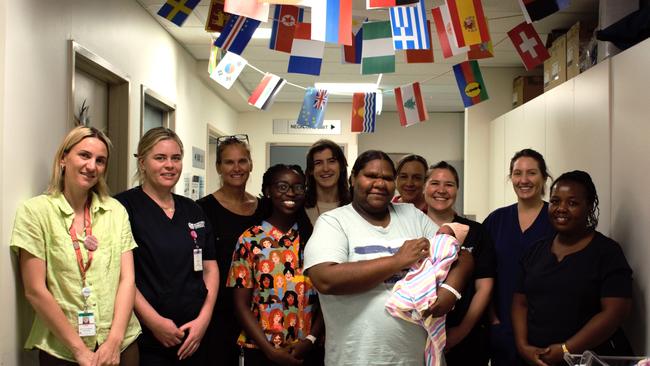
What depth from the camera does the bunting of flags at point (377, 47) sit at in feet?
11.1

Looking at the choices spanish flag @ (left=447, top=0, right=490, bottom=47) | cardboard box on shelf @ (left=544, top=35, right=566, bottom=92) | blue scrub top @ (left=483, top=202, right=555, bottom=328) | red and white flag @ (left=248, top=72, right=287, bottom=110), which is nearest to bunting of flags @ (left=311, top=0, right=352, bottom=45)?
spanish flag @ (left=447, top=0, right=490, bottom=47)

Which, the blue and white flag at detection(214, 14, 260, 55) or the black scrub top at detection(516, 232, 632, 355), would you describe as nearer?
the black scrub top at detection(516, 232, 632, 355)

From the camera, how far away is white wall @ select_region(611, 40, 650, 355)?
8.32ft

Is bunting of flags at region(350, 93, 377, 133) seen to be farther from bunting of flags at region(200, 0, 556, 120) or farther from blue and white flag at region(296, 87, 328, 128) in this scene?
bunting of flags at region(200, 0, 556, 120)

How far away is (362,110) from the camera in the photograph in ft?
15.4

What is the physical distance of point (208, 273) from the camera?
2541 millimetres

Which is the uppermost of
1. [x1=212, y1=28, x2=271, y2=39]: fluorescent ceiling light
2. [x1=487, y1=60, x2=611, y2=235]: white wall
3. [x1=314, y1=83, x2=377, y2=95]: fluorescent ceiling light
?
[x1=212, y1=28, x2=271, y2=39]: fluorescent ceiling light

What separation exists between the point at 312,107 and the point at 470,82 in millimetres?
1321

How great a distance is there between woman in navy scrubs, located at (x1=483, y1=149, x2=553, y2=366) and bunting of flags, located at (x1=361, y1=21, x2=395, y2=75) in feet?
3.15

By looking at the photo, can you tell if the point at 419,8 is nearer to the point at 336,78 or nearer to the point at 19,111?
the point at 19,111

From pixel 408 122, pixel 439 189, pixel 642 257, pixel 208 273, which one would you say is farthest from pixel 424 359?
pixel 408 122

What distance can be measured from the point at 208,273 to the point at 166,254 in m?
0.25

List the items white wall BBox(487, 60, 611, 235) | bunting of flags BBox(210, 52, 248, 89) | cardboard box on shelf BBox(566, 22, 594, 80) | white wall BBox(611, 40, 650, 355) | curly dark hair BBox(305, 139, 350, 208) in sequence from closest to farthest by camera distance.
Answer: white wall BBox(611, 40, 650, 355)
curly dark hair BBox(305, 139, 350, 208)
white wall BBox(487, 60, 611, 235)
cardboard box on shelf BBox(566, 22, 594, 80)
bunting of flags BBox(210, 52, 248, 89)

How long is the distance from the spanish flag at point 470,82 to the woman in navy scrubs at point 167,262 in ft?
7.13
